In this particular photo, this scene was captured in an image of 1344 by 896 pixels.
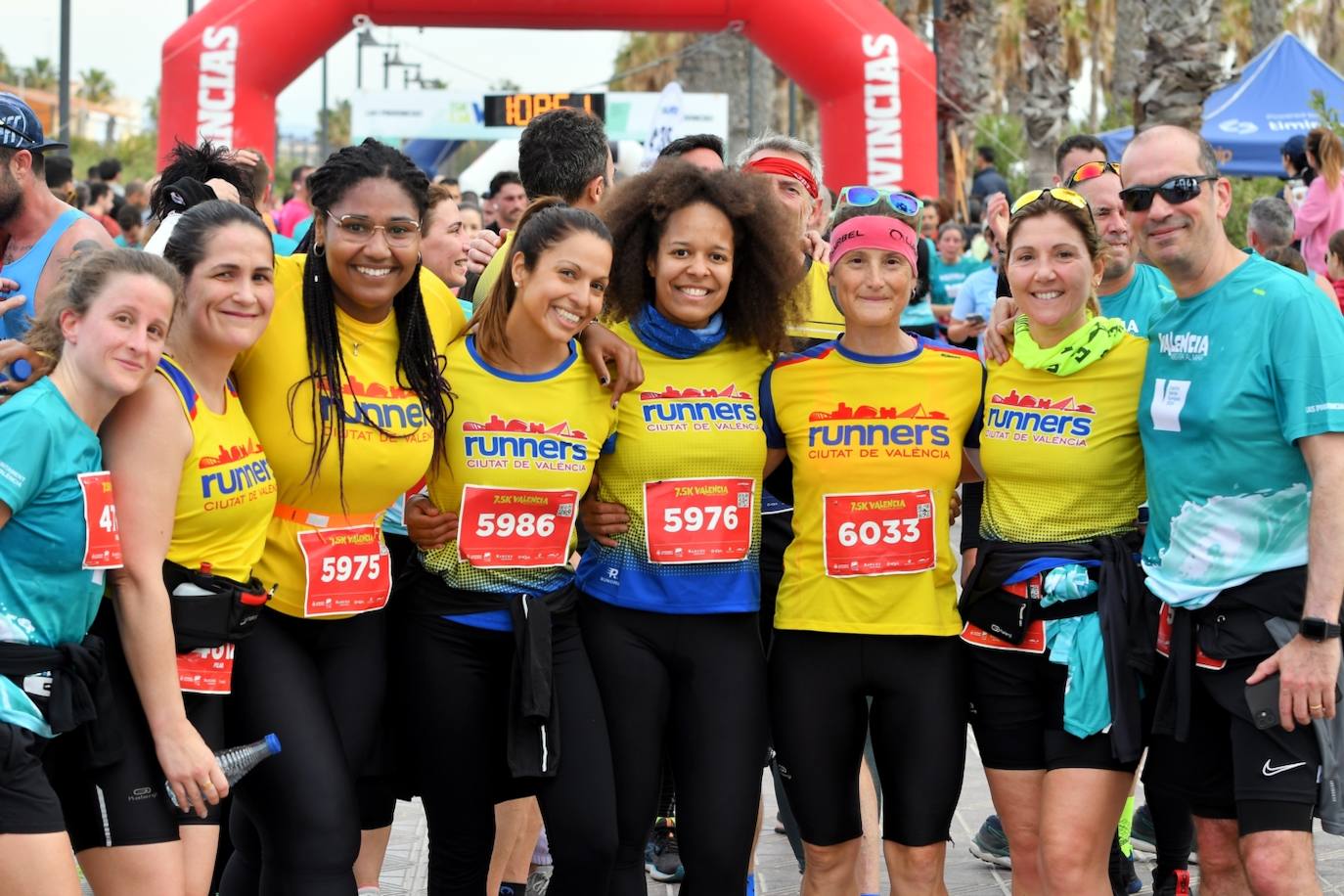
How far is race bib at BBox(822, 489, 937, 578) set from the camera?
3883 mm

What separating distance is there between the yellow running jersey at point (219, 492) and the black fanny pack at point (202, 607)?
0.11 feet

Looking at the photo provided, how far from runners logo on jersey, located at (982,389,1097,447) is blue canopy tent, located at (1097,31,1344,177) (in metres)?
11.9

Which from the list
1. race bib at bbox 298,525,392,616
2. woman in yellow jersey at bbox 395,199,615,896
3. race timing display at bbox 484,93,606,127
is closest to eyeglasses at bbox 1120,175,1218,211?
woman in yellow jersey at bbox 395,199,615,896

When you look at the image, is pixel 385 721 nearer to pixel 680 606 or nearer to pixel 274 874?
pixel 274 874

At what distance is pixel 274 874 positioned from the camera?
3.53 m

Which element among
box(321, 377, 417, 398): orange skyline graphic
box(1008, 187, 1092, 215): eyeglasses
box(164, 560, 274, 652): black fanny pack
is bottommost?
box(164, 560, 274, 652): black fanny pack

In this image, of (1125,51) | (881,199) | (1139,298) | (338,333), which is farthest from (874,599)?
(1125,51)

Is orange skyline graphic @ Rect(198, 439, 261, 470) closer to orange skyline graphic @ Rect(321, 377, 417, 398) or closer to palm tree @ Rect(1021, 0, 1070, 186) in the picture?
orange skyline graphic @ Rect(321, 377, 417, 398)

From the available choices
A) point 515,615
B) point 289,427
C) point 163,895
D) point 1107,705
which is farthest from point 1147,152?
point 163,895

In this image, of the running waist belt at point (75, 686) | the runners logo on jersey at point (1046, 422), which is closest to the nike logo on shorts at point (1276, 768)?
the runners logo on jersey at point (1046, 422)

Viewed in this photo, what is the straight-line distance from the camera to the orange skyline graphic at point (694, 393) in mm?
3971

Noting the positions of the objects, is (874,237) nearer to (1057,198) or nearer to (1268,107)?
(1057,198)

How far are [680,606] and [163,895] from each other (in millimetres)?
1385

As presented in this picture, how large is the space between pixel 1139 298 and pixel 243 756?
10.5ft
